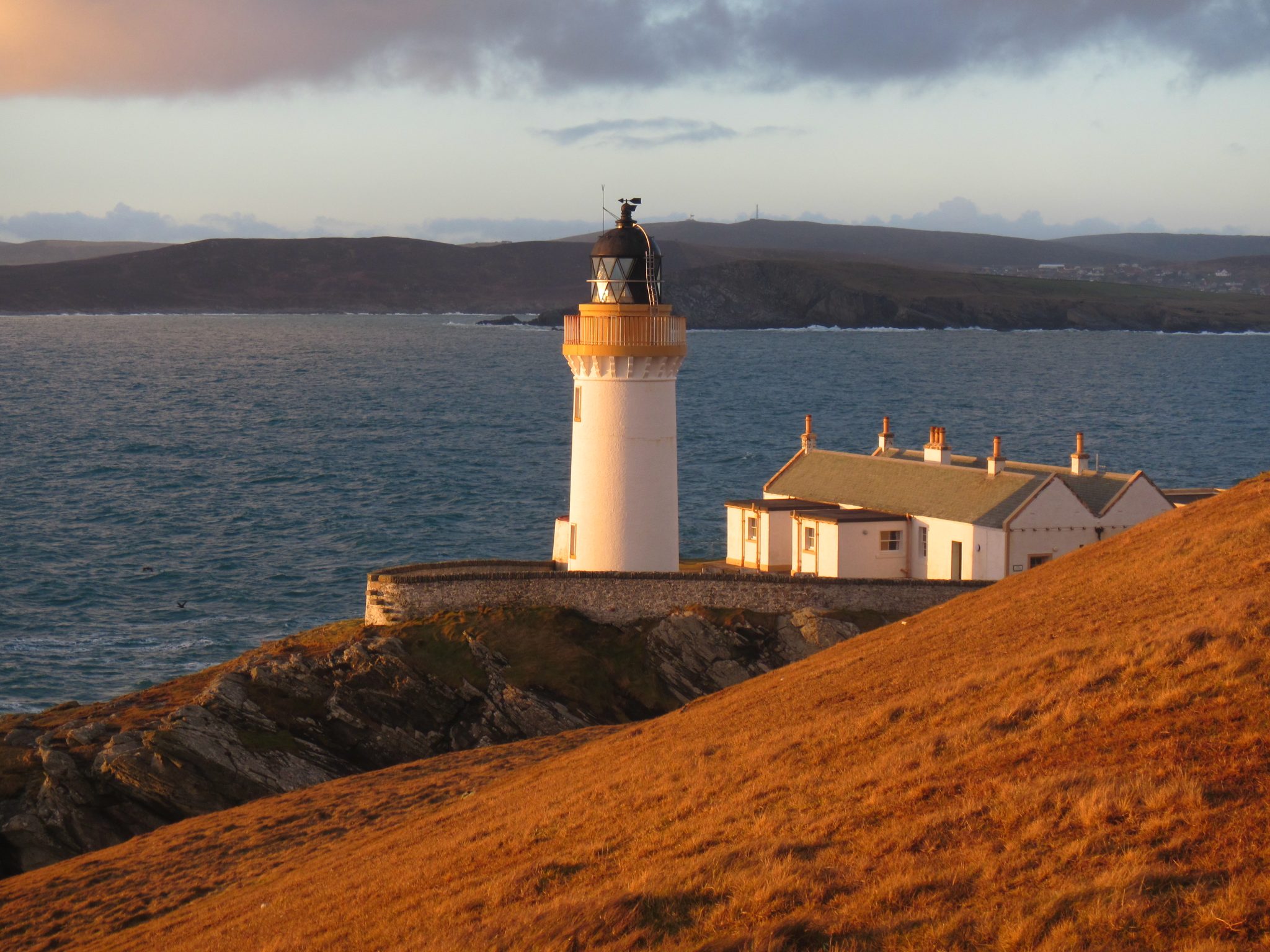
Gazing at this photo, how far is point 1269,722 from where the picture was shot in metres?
12.0

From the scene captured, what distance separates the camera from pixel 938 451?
40.3m

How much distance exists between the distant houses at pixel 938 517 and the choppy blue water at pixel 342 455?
547 inches

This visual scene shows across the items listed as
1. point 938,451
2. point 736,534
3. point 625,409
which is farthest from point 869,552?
point 625,409

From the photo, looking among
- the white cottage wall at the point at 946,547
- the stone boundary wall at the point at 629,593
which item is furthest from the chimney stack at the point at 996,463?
the stone boundary wall at the point at 629,593

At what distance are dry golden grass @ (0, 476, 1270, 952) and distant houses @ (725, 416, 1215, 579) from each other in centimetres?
1189

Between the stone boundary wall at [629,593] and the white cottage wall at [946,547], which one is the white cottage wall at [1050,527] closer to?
the white cottage wall at [946,547]

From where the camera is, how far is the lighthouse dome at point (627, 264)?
32.2 metres

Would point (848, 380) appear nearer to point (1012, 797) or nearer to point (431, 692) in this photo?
point (431, 692)

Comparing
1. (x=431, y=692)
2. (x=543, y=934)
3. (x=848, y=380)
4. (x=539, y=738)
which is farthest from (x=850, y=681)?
(x=848, y=380)

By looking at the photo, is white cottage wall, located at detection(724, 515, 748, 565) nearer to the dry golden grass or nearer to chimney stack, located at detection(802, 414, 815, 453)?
chimney stack, located at detection(802, 414, 815, 453)

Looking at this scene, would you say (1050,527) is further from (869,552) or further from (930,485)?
(869,552)

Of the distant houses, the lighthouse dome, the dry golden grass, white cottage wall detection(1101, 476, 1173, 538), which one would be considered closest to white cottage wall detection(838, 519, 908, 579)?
the distant houses

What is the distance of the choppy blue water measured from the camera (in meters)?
46.4

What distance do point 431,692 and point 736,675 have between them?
23.5ft
